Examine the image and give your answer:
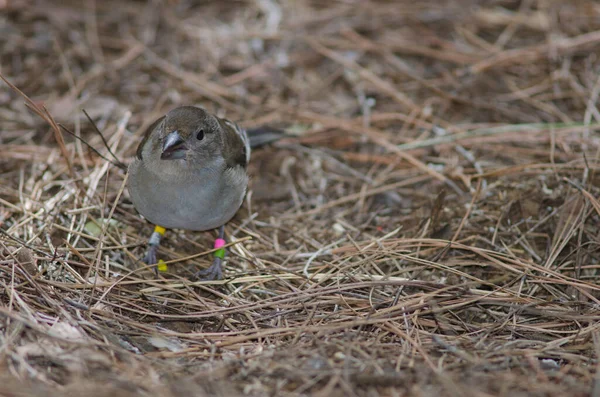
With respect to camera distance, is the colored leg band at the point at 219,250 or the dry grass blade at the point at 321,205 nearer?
the dry grass blade at the point at 321,205

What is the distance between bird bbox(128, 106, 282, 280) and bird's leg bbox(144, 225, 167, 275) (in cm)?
24

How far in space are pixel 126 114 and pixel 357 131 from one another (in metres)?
1.92

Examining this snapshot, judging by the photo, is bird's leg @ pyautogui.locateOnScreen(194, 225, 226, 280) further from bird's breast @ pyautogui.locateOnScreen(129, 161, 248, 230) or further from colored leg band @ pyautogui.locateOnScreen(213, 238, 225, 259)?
bird's breast @ pyautogui.locateOnScreen(129, 161, 248, 230)

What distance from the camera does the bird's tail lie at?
4848mm

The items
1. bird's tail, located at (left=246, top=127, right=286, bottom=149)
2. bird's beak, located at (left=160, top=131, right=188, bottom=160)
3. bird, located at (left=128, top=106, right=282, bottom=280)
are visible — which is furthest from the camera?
bird's tail, located at (left=246, top=127, right=286, bottom=149)

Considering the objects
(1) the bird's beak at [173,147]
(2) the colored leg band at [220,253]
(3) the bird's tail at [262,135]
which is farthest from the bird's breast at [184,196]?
(3) the bird's tail at [262,135]

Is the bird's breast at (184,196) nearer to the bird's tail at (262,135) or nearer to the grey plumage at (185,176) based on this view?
the grey plumage at (185,176)

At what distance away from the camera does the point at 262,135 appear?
4879mm

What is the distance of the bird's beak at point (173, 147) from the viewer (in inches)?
142

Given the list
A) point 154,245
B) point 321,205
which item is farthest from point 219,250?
point 321,205

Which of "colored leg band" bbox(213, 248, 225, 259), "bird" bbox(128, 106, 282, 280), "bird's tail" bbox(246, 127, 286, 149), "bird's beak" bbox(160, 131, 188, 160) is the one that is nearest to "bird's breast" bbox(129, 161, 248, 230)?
"bird" bbox(128, 106, 282, 280)

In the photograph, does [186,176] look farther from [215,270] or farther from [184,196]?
[215,270]

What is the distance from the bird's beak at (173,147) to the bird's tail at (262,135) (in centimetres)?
119

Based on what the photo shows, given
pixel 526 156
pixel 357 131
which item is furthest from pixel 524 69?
pixel 357 131
